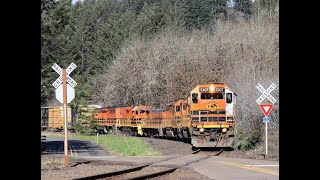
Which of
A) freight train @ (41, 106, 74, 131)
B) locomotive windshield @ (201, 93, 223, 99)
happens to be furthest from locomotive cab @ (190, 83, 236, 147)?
freight train @ (41, 106, 74, 131)

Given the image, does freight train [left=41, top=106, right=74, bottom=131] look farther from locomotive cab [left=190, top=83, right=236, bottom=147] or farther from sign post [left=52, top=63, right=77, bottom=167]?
sign post [left=52, top=63, right=77, bottom=167]

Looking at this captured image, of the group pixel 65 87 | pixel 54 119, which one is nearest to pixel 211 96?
pixel 65 87

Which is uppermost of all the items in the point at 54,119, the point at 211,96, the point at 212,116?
the point at 211,96

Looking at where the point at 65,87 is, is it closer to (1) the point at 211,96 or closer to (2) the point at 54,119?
(1) the point at 211,96

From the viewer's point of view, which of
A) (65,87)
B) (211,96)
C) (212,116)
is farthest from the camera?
(211,96)

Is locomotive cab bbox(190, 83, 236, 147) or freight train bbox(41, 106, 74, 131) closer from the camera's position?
locomotive cab bbox(190, 83, 236, 147)

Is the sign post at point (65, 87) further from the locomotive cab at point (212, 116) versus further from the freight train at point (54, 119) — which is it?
the freight train at point (54, 119)

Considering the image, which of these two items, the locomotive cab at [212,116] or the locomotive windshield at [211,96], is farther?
the locomotive windshield at [211,96]

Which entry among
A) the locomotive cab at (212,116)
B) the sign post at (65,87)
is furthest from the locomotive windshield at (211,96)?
the sign post at (65,87)

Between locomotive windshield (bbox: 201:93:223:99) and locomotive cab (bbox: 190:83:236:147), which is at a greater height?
locomotive windshield (bbox: 201:93:223:99)
